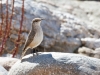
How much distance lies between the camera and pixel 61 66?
7.30 metres

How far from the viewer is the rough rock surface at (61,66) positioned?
727 cm

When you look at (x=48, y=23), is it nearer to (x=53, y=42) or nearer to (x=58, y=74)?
(x=53, y=42)

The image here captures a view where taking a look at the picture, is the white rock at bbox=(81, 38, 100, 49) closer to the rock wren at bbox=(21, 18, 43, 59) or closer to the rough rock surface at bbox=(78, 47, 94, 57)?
the rough rock surface at bbox=(78, 47, 94, 57)

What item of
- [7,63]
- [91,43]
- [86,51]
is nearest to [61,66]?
[7,63]

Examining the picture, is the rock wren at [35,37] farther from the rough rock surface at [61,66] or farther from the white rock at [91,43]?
the white rock at [91,43]

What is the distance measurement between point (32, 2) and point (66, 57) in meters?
5.70

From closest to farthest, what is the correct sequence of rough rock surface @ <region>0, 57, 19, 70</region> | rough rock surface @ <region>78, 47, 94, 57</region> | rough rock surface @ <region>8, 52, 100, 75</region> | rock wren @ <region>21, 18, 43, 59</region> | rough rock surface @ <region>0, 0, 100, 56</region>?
rough rock surface @ <region>8, 52, 100, 75</region>, rock wren @ <region>21, 18, 43, 59</region>, rough rock surface @ <region>0, 57, 19, 70</region>, rough rock surface @ <region>0, 0, 100, 56</region>, rough rock surface @ <region>78, 47, 94, 57</region>

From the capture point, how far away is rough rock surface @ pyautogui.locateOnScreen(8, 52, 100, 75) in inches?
286

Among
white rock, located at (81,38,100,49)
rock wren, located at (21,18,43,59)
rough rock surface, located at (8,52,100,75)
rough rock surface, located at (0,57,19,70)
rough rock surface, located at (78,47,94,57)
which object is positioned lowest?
rough rock surface, located at (78,47,94,57)

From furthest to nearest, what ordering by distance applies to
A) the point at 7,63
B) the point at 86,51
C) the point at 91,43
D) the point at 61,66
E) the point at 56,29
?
the point at 91,43 → the point at 56,29 → the point at 86,51 → the point at 7,63 → the point at 61,66

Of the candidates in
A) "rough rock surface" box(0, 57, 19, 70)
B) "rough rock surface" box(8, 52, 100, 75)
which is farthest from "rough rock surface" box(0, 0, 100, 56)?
"rough rock surface" box(8, 52, 100, 75)

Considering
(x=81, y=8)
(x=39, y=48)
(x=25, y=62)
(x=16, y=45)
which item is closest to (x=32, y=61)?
(x=25, y=62)

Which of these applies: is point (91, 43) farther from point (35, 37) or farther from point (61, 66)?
point (61, 66)

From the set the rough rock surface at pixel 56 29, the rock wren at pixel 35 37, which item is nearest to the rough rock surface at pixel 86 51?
the rough rock surface at pixel 56 29
